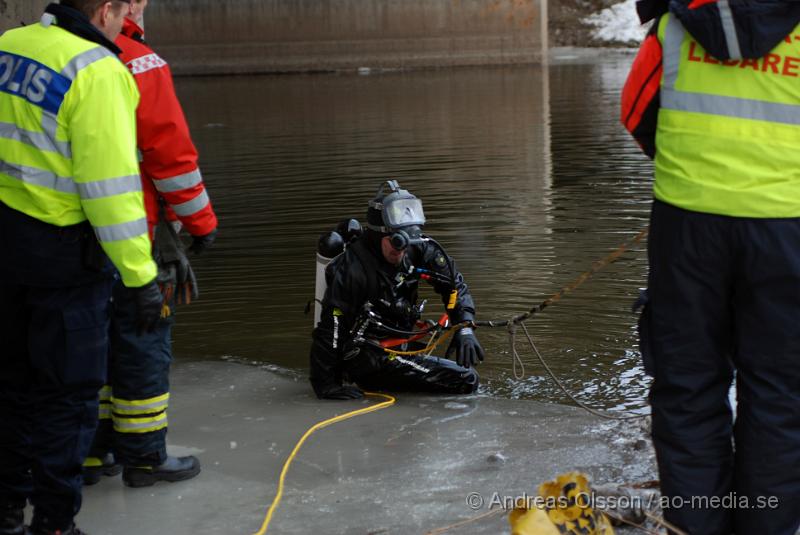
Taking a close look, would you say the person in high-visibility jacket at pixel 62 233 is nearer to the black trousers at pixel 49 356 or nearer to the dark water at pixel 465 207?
the black trousers at pixel 49 356

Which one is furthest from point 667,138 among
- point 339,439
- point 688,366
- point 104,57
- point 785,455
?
point 339,439

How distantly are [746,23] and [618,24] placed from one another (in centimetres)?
3462

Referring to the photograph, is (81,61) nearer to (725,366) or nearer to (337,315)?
(725,366)

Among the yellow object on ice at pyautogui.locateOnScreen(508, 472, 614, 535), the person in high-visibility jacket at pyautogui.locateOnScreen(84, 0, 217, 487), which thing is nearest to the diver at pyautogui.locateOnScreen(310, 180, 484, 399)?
the person in high-visibility jacket at pyautogui.locateOnScreen(84, 0, 217, 487)

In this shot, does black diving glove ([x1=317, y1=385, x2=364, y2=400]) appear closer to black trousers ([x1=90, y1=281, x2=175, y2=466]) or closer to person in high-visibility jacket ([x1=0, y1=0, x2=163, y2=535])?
black trousers ([x1=90, y1=281, x2=175, y2=466])

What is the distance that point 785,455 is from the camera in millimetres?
2760

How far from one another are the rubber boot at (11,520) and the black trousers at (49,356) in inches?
0.7

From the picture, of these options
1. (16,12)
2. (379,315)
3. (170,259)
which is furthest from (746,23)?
(16,12)

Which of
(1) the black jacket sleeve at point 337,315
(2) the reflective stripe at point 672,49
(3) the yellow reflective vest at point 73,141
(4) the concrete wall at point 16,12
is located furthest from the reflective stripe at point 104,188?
(4) the concrete wall at point 16,12

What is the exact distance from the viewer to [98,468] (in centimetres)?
392

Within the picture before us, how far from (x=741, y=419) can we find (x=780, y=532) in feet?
1.01

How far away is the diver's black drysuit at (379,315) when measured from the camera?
16.1 feet

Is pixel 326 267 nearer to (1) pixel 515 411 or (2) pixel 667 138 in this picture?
(1) pixel 515 411

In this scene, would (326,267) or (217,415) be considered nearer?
(217,415)
